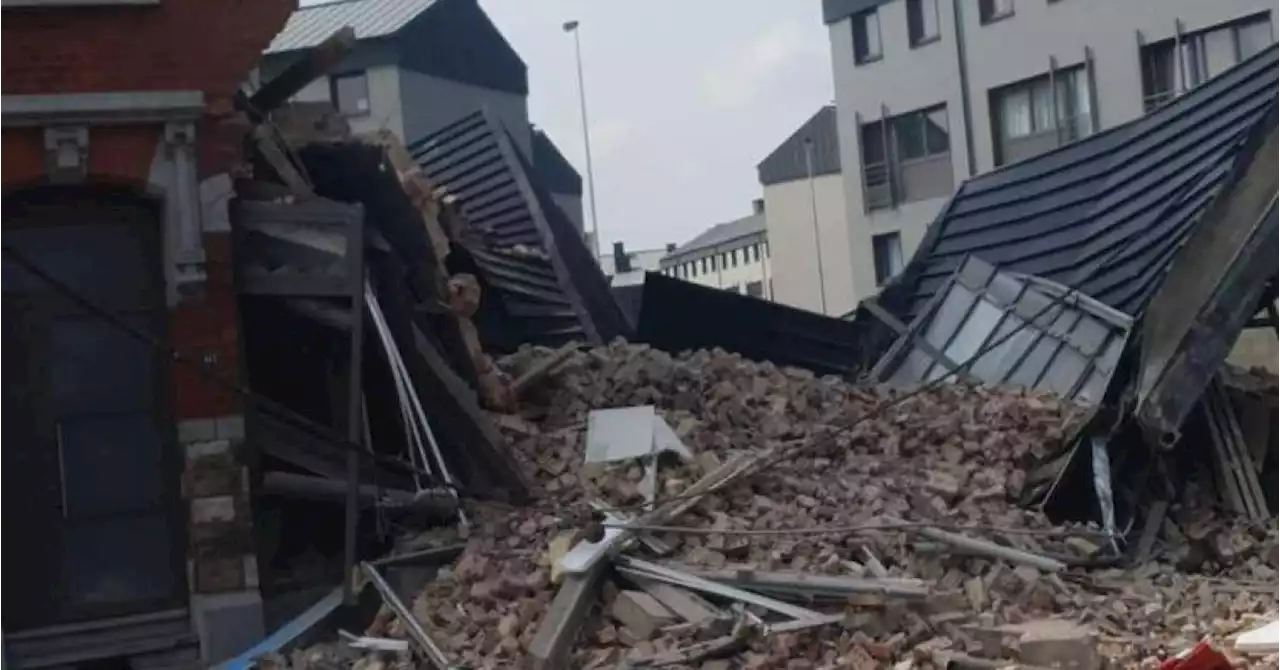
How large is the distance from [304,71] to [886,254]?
24201 millimetres

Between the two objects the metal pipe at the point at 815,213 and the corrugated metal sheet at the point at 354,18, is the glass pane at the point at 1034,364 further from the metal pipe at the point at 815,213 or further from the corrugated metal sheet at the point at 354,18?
the metal pipe at the point at 815,213

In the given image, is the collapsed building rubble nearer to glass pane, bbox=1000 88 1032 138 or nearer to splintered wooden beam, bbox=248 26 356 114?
splintered wooden beam, bbox=248 26 356 114

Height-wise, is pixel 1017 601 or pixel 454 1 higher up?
pixel 454 1

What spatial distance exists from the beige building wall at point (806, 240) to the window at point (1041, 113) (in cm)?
1629

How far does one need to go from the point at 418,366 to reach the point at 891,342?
306 inches

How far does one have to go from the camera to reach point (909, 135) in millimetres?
32312

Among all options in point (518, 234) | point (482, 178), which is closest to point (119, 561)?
point (518, 234)

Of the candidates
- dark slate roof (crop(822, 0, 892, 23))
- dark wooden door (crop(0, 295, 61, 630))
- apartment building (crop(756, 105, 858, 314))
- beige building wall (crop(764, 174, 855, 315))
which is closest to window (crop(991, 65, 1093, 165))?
dark slate roof (crop(822, 0, 892, 23))

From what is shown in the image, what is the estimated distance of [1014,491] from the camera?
414 inches

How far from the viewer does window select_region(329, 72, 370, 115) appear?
37.0m

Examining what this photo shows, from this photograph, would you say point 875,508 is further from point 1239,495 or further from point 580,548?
point 1239,495

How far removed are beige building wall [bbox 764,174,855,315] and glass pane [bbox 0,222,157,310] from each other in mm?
37561

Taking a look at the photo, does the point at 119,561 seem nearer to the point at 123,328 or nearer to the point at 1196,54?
the point at 123,328

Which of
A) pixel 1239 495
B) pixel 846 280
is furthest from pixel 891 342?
pixel 846 280
